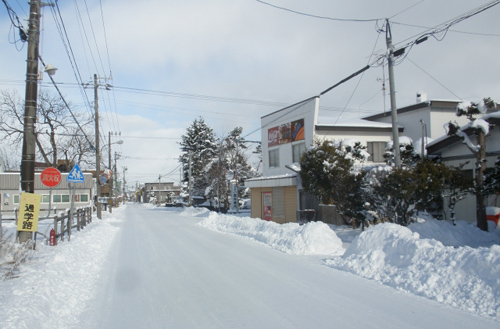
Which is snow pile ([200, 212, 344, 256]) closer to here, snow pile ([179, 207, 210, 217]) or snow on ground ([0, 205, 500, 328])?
snow on ground ([0, 205, 500, 328])

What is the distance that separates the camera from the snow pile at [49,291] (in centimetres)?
560

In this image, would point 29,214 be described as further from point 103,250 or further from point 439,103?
point 439,103

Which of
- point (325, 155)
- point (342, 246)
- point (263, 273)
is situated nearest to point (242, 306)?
point (263, 273)

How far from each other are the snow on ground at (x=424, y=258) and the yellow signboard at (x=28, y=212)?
24.8ft

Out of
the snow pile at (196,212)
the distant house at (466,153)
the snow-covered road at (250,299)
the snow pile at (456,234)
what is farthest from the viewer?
the snow pile at (196,212)

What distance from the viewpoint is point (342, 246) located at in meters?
14.3

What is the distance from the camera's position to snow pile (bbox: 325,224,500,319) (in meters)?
6.70

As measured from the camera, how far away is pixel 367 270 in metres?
9.31

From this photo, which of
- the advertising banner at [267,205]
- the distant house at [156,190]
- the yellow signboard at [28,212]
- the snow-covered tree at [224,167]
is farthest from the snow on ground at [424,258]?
the distant house at [156,190]

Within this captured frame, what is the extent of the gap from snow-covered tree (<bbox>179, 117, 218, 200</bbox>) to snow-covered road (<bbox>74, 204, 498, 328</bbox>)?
50.7 meters

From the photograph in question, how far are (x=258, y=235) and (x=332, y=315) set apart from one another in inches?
434

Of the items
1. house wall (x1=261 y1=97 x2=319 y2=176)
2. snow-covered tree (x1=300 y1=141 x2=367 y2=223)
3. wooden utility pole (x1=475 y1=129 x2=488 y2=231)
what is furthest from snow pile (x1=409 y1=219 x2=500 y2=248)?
house wall (x1=261 y1=97 x2=319 y2=176)

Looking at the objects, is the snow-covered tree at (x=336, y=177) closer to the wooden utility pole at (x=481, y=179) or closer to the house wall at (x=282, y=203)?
the wooden utility pole at (x=481, y=179)

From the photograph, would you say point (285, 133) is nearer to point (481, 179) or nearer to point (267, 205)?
point (267, 205)
